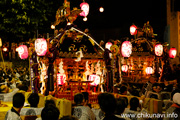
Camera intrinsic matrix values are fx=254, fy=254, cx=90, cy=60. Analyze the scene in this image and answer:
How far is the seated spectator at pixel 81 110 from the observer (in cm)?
521

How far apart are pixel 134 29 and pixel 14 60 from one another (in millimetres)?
12712

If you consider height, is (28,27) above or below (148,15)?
below

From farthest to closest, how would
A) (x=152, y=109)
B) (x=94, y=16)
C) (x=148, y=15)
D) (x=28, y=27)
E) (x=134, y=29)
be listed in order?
(x=94, y=16)
(x=148, y=15)
(x=28, y=27)
(x=134, y=29)
(x=152, y=109)

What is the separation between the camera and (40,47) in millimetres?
9492

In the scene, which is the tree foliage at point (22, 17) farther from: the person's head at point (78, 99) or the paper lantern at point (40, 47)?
the person's head at point (78, 99)

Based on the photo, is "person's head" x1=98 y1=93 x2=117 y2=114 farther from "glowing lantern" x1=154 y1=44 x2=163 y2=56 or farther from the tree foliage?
the tree foliage

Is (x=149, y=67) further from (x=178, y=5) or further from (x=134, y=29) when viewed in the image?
(x=178, y=5)

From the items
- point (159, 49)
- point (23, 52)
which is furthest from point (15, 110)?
point (159, 49)

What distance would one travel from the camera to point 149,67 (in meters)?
16.0

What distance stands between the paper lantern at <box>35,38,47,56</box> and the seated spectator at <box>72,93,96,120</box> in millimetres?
4602

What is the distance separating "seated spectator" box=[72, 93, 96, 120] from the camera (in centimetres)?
521

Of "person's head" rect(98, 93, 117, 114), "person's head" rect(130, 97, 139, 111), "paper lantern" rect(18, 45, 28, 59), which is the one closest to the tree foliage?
"paper lantern" rect(18, 45, 28, 59)

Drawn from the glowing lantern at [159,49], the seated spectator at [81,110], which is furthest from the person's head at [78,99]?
the glowing lantern at [159,49]

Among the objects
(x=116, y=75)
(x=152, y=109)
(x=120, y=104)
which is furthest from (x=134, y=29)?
(x=120, y=104)
